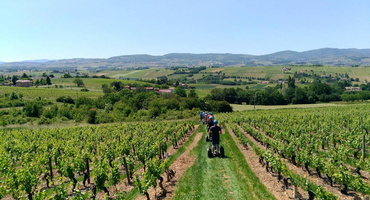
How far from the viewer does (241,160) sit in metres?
18.3

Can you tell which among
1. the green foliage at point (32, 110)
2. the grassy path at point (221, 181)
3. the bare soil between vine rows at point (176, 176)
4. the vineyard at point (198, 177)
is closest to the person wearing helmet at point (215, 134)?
the grassy path at point (221, 181)

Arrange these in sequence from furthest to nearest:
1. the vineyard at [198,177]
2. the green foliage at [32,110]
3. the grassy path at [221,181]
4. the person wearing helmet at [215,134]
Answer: the green foliage at [32,110] → the person wearing helmet at [215,134] → the grassy path at [221,181] → the vineyard at [198,177]

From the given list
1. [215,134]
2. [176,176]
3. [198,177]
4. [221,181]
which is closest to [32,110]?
[176,176]

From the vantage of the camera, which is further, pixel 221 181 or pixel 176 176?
pixel 176 176

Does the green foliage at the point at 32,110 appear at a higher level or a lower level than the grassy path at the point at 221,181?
lower

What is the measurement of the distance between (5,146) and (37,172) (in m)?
11.5

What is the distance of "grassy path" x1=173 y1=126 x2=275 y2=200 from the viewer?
1220 cm

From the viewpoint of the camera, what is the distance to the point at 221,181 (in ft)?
45.8

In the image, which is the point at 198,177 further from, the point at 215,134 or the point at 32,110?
the point at 32,110

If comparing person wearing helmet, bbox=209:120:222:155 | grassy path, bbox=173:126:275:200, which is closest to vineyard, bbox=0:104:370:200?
grassy path, bbox=173:126:275:200

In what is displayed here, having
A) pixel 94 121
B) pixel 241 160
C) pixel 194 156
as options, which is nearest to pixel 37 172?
pixel 194 156

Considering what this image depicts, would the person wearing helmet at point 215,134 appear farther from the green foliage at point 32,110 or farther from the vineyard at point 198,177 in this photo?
the green foliage at point 32,110

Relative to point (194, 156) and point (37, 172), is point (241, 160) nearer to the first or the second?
point (194, 156)

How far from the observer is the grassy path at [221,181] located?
1220 cm
